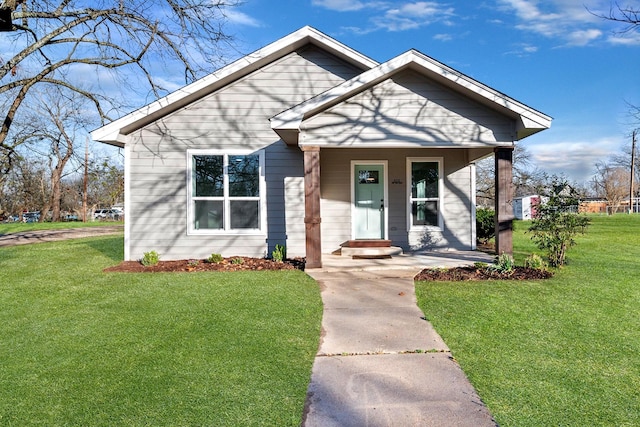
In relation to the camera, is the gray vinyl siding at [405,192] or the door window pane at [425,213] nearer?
the gray vinyl siding at [405,192]

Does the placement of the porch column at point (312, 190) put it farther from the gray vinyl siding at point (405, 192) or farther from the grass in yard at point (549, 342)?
the grass in yard at point (549, 342)

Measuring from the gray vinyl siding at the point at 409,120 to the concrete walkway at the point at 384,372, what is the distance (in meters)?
3.35

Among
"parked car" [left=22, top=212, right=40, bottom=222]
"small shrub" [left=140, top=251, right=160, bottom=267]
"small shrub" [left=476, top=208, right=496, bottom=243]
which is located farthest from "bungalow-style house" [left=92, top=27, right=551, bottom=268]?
"parked car" [left=22, top=212, right=40, bottom=222]

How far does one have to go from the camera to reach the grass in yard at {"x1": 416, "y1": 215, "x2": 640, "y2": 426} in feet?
9.61

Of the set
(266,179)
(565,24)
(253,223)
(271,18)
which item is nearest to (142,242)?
(253,223)

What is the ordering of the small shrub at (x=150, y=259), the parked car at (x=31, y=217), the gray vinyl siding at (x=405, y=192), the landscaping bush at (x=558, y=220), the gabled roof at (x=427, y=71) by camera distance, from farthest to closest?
the parked car at (x=31, y=217)
the gray vinyl siding at (x=405, y=192)
the small shrub at (x=150, y=259)
the landscaping bush at (x=558, y=220)
the gabled roof at (x=427, y=71)

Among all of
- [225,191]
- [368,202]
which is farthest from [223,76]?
[368,202]

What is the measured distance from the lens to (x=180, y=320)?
4.98 m

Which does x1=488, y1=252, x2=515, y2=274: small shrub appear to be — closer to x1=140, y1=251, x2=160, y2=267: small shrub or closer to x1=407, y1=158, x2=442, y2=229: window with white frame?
x1=407, y1=158, x2=442, y2=229: window with white frame

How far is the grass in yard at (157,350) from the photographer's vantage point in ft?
9.62

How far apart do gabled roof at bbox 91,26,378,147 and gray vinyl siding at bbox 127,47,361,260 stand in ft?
0.69

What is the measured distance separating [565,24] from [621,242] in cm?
696

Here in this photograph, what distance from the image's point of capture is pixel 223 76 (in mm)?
9133

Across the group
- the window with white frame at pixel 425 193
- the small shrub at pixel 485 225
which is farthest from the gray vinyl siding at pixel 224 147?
the small shrub at pixel 485 225
